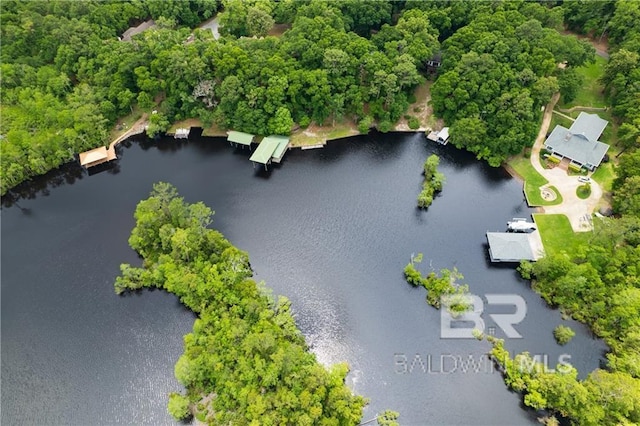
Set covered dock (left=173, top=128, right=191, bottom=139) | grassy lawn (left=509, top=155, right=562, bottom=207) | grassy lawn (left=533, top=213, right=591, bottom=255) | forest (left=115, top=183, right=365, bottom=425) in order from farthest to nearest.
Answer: covered dock (left=173, top=128, right=191, bottom=139) < grassy lawn (left=509, top=155, right=562, bottom=207) < grassy lawn (left=533, top=213, right=591, bottom=255) < forest (left=115, top=183, right=365, bottom=425)

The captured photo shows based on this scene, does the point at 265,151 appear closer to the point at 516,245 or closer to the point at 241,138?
the point at 241,138

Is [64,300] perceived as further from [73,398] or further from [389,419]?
[389,419]

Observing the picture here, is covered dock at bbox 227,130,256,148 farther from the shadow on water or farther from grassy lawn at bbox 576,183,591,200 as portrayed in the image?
grassy lawn at bbox 576,183,591,200

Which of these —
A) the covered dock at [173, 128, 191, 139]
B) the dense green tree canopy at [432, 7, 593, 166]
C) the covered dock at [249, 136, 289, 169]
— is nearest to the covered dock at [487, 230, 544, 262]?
the dense green tree canopy at [432, 7, 593, 166]

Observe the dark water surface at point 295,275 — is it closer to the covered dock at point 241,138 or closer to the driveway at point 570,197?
the covered dock at point 241,138

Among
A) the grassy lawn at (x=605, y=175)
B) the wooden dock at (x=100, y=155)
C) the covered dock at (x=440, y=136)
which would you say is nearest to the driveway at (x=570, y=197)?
the grassy lawn at (x=605, y=175)

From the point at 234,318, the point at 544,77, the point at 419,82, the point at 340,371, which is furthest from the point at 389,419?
the point at 544,77
